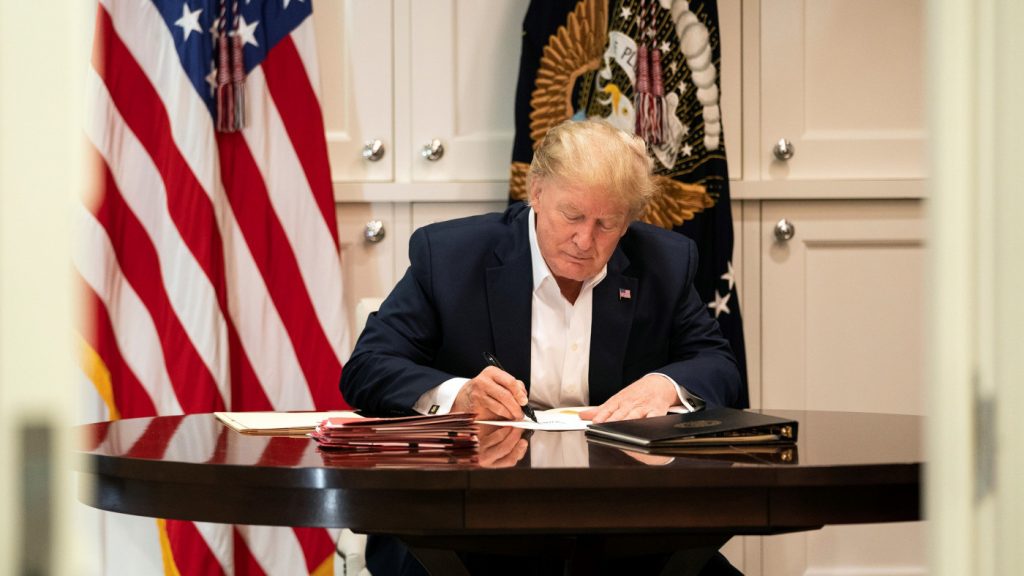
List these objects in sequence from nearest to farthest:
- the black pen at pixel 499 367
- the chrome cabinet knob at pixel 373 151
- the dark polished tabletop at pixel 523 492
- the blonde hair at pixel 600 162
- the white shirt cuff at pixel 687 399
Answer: the dark polished tabletop at pixel 523 492 < the black pen at pixel 499 367 < the white shirt cuff at pixel 687 399 < the blonde hair at pixel 600 162 < the chrome cabinet knob at pixel 373 151

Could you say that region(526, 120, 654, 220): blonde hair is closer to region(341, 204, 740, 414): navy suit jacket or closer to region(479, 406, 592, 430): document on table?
region(341, 204, 740, 414): navy suit jacket

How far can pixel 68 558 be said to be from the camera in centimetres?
60

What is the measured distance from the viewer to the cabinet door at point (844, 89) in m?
3.68

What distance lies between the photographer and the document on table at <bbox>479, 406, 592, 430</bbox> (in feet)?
6.60

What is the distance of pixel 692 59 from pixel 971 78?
9.31ft

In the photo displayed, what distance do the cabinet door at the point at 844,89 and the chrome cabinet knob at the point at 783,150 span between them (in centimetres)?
2

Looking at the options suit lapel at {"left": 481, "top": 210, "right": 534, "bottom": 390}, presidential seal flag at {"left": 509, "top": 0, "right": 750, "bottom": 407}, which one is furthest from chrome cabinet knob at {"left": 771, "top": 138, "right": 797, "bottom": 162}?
suit lapel at {"left": 481, "top": 210, "right": 534, "bottom": 390}

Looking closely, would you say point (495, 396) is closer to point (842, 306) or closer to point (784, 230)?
point (784, 230)

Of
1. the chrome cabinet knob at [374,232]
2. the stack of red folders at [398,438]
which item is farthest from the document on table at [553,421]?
the chrome cabinet knob at [374,232]

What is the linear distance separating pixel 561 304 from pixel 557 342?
0.09 meters

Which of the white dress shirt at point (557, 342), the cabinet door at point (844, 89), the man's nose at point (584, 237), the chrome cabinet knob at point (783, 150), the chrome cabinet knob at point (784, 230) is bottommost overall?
the white dress shirt at point (557, 342)

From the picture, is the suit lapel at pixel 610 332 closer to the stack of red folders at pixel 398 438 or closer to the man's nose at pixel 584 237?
the man's nose at pixel 584 237

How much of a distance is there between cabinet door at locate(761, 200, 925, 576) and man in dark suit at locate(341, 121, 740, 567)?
1.23m

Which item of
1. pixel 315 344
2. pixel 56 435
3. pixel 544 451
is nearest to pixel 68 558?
pixel 56 435
